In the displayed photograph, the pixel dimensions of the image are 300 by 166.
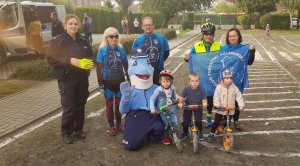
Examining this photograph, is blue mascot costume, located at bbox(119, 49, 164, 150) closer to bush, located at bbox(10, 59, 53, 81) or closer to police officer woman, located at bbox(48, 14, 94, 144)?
police officer woman, located at bbox(48, 14, 94, 144)

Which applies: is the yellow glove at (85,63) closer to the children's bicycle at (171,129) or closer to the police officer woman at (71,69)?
the police officer woman at (71,69)

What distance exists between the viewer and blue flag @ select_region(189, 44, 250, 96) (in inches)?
282

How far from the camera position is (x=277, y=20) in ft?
165

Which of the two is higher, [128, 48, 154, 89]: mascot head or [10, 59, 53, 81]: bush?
[128, 48, 154, 89]: mascot head

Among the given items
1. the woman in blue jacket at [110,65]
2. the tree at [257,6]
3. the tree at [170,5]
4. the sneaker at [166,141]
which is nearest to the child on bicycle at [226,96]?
the sneaker at [166,141]

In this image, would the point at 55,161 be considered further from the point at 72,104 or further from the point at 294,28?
the point at 294,28

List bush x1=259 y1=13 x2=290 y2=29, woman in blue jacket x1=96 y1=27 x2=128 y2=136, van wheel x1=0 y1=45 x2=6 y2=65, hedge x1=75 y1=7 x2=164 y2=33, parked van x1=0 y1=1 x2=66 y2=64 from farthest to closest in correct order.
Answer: bush x1=259 y1=13 x2=290 y2=29
hedge x1=75 y1=7 x2=164 y2=33
parked van x1=0 y1=1 x2=66 y2=64
van wheel x1=0 y1=45 x2=6 y2=65
woman in blue jacket x1=96 y1=27 x2=128 y2=136

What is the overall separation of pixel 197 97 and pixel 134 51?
1.52 m

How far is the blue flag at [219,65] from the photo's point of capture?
717cm

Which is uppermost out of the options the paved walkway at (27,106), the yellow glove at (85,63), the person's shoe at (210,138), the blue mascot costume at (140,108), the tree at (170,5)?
the tree at (170,5)

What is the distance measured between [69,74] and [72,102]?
0.55m

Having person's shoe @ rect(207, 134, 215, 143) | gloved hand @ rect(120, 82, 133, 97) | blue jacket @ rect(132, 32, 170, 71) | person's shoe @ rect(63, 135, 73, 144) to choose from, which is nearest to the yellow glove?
gloved hand @ rect(120, 82, 133, 97)

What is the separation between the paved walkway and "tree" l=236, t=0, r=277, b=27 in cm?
4414

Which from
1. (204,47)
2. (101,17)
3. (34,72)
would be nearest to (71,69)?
(204,47)
